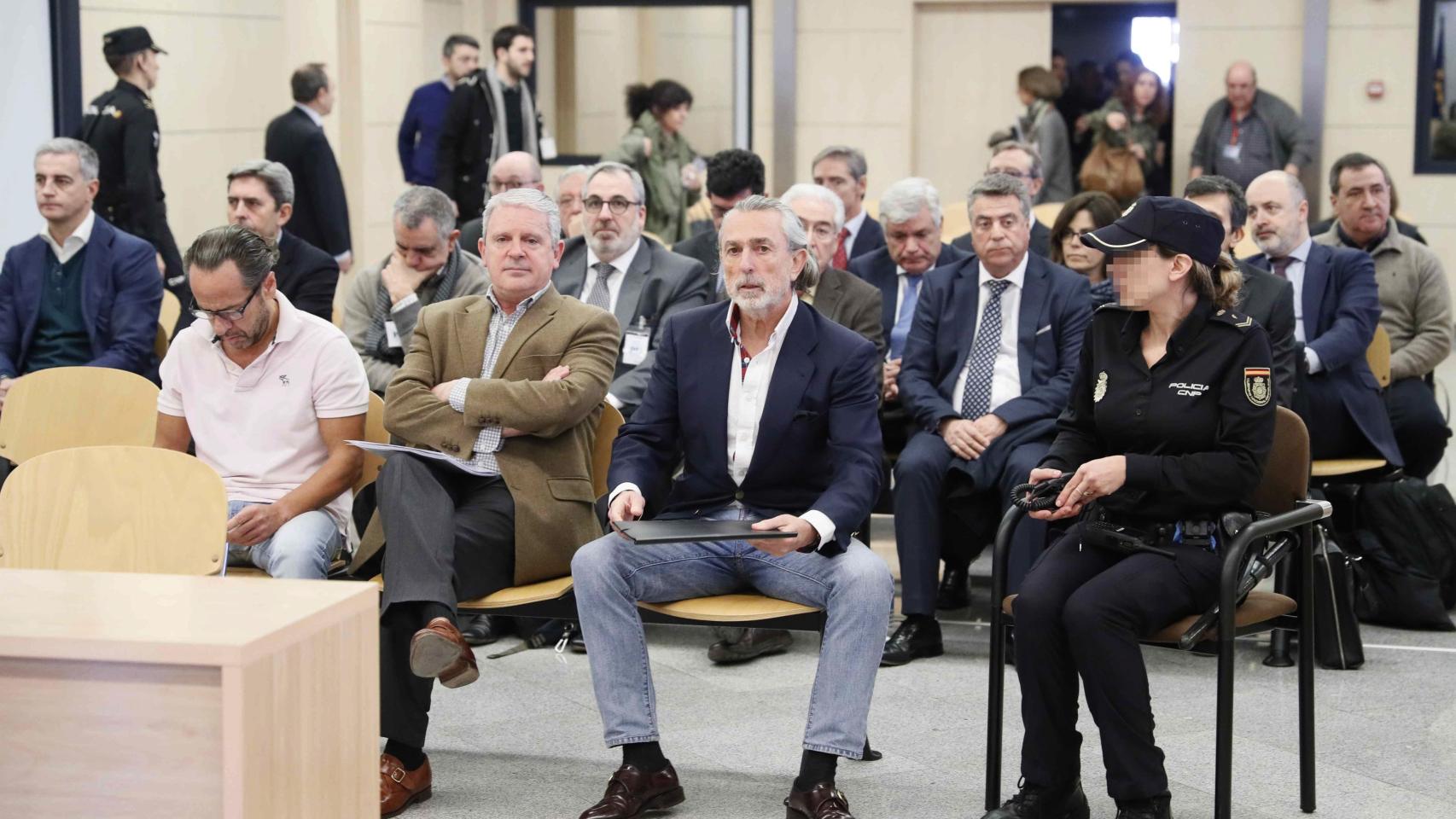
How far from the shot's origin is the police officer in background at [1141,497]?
121 inches

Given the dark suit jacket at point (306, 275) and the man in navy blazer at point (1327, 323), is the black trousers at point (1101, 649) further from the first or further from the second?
the dark suit jacket at point (306, 275)

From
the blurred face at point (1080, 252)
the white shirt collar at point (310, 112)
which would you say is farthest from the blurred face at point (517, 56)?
the blurred face at point (1080, 252)

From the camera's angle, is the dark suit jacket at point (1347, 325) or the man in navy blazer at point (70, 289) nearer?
the dark suit jacket at point (1347, 325)

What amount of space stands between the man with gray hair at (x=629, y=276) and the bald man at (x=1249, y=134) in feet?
19.8

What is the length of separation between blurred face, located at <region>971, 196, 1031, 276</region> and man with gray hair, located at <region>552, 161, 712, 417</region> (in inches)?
33.9

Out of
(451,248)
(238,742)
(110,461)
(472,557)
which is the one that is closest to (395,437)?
(472,557)

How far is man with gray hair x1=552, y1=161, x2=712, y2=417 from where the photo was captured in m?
4.95

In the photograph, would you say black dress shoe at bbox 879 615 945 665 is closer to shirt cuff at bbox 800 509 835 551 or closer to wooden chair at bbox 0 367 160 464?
shirt cuff at bbox 800 509 835 551

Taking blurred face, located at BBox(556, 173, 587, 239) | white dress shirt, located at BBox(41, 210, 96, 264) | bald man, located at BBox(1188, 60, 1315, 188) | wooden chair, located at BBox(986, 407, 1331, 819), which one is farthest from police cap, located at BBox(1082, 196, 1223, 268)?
bald man, located at BBox(1188, 60, 1315, 188)

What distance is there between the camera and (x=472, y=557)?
3.52 metres

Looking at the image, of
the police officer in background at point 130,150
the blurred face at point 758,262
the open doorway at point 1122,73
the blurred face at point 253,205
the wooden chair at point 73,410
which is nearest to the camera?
the blurred face at point 758,262

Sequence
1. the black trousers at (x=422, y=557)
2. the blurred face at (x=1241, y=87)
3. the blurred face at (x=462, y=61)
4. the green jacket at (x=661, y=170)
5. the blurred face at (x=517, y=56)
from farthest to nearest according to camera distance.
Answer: the blurred face at (x=1241, y=87) → the green jacket at (x=661, y=170) → the blurred face at (x=462, y=61) → the blurred face at (x=517, y=56) → the black trousers at (x=422, y=557)

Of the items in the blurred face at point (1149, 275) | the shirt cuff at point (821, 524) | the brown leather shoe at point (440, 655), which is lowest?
the brown leather shoe at point (440, 655)

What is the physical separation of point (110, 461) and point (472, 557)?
77cm
